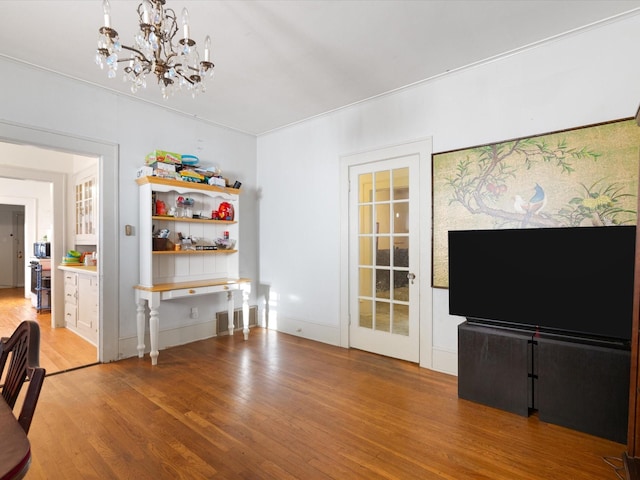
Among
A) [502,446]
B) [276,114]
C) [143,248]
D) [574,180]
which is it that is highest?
[276,114]

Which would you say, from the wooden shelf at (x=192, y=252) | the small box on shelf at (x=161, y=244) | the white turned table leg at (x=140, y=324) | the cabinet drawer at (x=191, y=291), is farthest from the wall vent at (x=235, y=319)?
the small box on shelf at (x=161, y=244)

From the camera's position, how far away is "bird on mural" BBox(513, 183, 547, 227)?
2705 mm

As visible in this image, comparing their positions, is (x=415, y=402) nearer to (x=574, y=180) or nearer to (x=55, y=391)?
(x=574, y=180)

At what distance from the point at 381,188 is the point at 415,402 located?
2.10m

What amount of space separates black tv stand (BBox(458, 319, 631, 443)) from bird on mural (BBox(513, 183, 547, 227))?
92 cm

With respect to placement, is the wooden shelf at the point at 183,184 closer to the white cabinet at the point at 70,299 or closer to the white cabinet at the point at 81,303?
the white cabinet at the point at 81,303

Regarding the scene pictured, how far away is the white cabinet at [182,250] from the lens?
3531mm

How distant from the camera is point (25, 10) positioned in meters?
2.31

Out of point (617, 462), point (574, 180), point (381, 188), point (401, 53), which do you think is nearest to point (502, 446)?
point (617, 462)

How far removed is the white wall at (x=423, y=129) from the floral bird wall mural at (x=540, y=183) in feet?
0.37

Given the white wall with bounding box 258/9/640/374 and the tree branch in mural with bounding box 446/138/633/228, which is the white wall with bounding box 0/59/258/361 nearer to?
the white wall with bounding box 258/9/640/374

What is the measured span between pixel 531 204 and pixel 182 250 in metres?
3.43

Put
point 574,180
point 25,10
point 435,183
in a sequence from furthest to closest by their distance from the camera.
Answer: point 435,183
point 574,180
point 25,10

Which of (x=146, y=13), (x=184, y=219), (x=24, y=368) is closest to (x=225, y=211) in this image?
(x=184, y=219)
